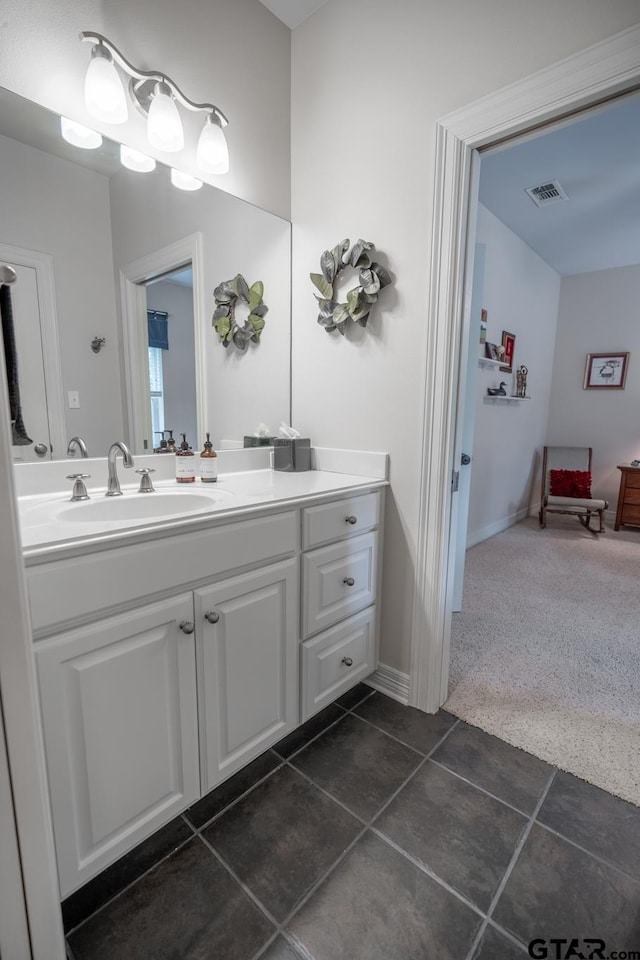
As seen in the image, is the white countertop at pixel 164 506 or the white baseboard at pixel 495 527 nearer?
the white countertop at pixel 164 506

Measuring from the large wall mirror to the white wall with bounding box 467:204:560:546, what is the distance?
1.98 m

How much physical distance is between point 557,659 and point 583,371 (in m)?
3.81

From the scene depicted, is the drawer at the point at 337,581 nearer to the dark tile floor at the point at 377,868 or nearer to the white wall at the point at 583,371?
the dark tile floor at the point at 377,868

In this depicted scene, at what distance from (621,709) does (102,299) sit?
8.01ft

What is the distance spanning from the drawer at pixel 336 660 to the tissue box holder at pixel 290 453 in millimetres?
671

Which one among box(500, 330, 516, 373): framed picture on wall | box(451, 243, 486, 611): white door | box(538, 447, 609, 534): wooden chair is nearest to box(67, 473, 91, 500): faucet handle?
box(451, 243, 486, 611): white door

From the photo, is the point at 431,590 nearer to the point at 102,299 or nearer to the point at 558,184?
the point at 102,299

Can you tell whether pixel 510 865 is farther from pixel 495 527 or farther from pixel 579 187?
pixel 579 187

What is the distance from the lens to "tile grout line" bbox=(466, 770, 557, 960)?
95cm

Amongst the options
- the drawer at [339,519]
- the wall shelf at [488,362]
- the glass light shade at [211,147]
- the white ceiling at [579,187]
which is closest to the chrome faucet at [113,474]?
the drawer at [339,519]

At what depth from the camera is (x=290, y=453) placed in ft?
6.14

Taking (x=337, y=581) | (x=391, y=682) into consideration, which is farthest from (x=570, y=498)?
(x=337, y=581)

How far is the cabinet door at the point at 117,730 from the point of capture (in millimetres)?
886

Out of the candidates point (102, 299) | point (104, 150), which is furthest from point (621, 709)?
point (104, 150)
